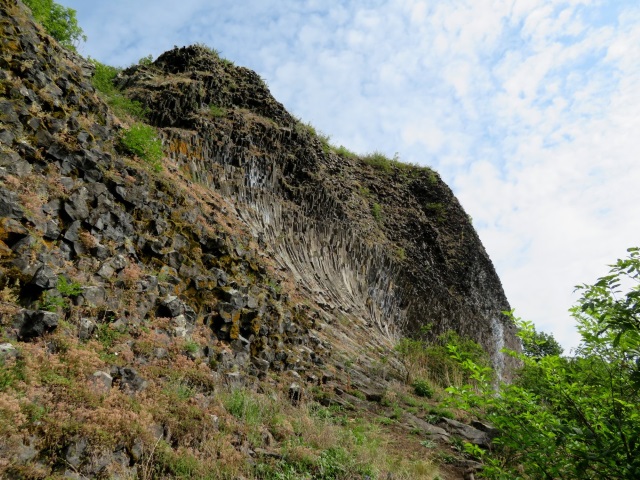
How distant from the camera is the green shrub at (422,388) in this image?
13.9 m

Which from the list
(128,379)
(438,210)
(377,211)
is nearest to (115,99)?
(128,379)

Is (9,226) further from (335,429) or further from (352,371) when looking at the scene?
(352,371)

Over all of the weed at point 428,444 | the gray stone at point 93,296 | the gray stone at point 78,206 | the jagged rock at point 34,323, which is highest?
the gray stone at point 78,206

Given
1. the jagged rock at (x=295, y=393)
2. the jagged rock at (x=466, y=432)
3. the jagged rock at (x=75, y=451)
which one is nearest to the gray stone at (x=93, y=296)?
the jagged rock at (x=75, y=451)

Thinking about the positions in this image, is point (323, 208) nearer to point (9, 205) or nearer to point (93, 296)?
point (93, 296)

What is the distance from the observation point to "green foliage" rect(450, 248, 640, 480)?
3.48 meters

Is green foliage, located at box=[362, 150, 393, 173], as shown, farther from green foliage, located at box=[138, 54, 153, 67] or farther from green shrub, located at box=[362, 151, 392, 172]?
green foliage, located at box=[138, 54, 153, 67]

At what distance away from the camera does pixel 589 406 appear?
4.65 meters

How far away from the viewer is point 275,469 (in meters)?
5.94

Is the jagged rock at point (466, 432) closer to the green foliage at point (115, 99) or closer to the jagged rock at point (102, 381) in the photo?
the jagged rock at point (102, 381)

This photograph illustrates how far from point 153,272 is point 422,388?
9555 millimetres

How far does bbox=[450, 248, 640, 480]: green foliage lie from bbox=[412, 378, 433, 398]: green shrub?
29.9ft

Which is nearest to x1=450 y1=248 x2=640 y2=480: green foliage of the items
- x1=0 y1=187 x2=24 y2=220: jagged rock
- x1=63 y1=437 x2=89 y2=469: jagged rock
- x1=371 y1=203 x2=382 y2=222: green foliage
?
x1=63 y1=437 x2=89 y2=469: jagged rock

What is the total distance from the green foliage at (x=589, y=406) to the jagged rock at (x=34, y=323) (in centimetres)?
541
